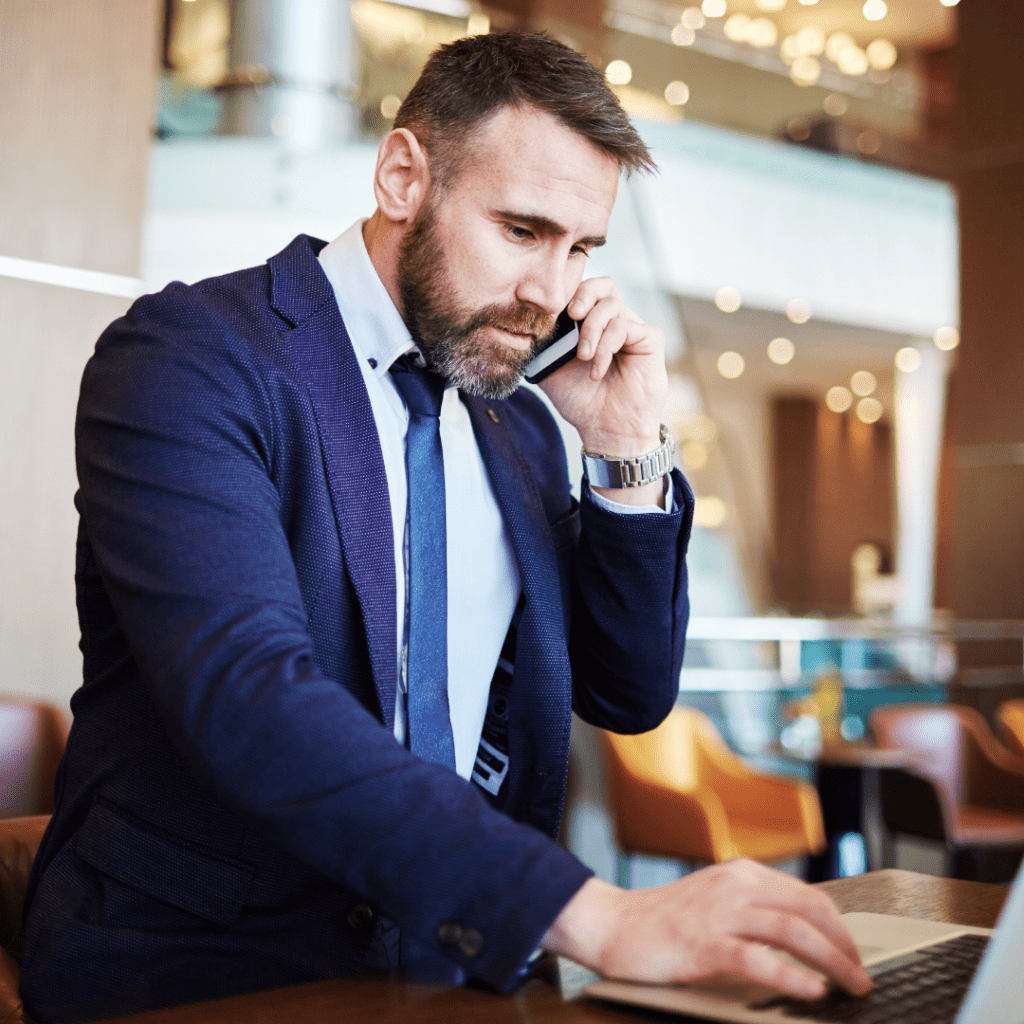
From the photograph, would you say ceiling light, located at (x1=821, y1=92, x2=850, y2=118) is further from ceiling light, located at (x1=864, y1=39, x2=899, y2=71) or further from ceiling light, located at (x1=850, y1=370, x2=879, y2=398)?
ceiling light, located at (x1=850, y1=370, x2=879, y2=398)

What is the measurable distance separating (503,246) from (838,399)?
1593 centimetres

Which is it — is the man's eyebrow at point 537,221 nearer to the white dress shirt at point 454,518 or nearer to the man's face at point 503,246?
the man's face at point 503,246

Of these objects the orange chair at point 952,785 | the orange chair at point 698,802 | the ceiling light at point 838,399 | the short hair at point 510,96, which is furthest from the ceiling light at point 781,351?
the short hair at point 510,96

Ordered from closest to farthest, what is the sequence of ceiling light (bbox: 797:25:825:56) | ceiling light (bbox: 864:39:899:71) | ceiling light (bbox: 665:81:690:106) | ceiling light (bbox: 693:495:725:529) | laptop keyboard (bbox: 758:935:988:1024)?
laptop keyboard (bbox: 758:935:988:1024) → ceiling light (bbox: 693:495:725:529) → ceiling light (bbox: 665:81:690:106) → ceiling light (bbox: 797:25:825:56) → ceiling light (bbox: 864:39:899:71)

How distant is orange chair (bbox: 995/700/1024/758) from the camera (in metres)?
5.80

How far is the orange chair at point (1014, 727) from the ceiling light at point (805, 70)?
7.56m

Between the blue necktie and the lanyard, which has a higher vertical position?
the blue necktie

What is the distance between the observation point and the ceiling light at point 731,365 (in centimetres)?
1430

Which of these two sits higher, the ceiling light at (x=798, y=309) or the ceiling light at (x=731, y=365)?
the ceiling light at (x=798, y=309)

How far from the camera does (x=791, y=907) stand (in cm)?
84

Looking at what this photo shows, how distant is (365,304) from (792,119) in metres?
10.8

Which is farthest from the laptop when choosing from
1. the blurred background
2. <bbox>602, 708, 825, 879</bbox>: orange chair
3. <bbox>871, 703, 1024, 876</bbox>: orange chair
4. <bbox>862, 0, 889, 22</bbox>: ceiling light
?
<bbox>862, 0, 889, 22</bbox>: ceiling light

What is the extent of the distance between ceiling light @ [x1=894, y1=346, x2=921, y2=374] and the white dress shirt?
41.6ft

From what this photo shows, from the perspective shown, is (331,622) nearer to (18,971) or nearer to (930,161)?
(18,971)
